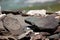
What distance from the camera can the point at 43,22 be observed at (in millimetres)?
5180

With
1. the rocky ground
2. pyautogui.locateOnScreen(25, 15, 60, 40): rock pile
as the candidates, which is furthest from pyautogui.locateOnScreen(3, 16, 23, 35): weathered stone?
pyautogui.locateOnScreen(25, 15, 60, 40): rock pile

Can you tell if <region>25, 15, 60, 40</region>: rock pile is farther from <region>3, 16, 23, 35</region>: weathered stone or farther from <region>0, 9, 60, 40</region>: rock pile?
<region>3, 16, 23, 35</region>: weathered stone

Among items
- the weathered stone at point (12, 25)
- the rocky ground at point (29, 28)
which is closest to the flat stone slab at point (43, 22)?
the rocky ground at point (29, 28)

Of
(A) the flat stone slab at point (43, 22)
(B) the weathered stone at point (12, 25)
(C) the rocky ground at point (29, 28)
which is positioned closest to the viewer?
(C) the rocky ground at point (29, 28)

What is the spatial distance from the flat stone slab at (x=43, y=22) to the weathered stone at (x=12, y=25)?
0.31m

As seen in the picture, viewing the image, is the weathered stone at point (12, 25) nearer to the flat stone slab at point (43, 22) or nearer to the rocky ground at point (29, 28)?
the rocky ground at point (29, 28)


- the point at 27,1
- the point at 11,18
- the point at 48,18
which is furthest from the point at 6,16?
the point at 27,1

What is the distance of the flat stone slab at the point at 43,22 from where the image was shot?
503cm

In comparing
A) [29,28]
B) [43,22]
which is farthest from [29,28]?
[43,22]

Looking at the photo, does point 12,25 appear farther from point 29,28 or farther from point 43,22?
point 43,22

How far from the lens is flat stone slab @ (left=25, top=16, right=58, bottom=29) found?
198 inches

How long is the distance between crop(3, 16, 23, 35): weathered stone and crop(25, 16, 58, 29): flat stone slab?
1.01ft

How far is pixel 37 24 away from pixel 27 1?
8.19m

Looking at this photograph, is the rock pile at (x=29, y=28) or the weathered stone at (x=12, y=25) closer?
the rock pile at (x=29, y=28)
